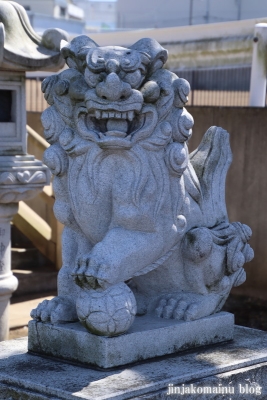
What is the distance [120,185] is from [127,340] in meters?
0.73

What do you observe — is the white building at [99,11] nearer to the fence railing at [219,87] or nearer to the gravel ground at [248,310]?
the fence railing at [219,87]

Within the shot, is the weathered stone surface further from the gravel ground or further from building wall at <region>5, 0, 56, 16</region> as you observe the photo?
building wall at <region>5, 0, 56, 16</region>

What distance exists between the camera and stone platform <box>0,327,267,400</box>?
11.4 feet

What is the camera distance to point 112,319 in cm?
363

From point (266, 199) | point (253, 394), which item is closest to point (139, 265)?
point (253, 394)

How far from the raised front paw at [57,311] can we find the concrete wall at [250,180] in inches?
176

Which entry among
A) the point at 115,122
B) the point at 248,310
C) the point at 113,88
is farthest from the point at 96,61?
the point at 248,310

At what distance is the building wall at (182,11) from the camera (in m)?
11.8

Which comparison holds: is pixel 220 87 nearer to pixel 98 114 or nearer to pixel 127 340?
pixel 98 114

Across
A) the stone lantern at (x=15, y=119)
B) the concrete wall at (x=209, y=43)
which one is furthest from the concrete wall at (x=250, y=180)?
the stone lantern at (x=15, y=119)

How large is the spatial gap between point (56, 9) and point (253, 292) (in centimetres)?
1938

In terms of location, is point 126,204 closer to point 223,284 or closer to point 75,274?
point 75,274

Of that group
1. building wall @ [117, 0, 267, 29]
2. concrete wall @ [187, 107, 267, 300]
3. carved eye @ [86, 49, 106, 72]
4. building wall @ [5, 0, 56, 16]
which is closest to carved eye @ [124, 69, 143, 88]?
carved eye @ [86, 49, 106, 72]

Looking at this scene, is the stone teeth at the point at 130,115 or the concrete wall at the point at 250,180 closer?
the stone teeth at the point at 130,115
